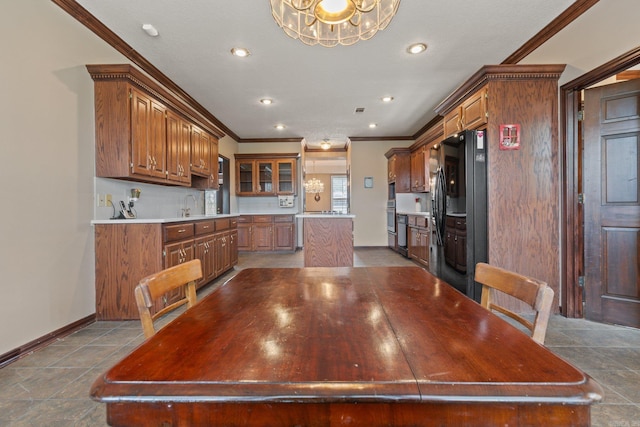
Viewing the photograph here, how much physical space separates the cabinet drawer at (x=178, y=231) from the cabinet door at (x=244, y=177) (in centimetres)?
357

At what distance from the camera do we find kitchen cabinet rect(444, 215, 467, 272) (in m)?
2.91

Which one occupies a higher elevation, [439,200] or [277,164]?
[277,164]

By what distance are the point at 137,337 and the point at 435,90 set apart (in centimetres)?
452

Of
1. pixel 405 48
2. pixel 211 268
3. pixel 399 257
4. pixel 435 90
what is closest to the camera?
pixel 405 48

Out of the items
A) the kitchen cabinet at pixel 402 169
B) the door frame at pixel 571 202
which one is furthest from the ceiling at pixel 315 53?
the kitchen cabinet at pixel 402 169

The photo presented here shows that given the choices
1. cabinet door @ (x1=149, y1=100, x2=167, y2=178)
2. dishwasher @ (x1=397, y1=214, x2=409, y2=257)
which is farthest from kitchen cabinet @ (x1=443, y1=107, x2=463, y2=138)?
cabinet door @ (x1=149, y1=100, x2=167, y2=178)

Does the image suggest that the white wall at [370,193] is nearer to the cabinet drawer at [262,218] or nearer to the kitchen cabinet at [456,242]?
the cabinet drawer at [262,218]

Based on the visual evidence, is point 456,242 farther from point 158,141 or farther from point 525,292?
point 158,141

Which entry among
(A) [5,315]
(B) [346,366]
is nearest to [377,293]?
(B) [346,366]

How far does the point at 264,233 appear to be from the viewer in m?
6.73

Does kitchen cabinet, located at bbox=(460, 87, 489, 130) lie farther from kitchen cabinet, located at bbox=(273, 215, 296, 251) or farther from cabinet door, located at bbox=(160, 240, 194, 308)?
kitchen cabinet, located at bbox=(273, 215, 296, 251)

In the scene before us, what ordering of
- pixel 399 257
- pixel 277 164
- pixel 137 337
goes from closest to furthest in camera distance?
pixel 137 337, pixel 399 257, pixel 277 164

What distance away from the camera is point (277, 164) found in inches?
272

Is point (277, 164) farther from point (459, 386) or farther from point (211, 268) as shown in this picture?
point (459, 386)
